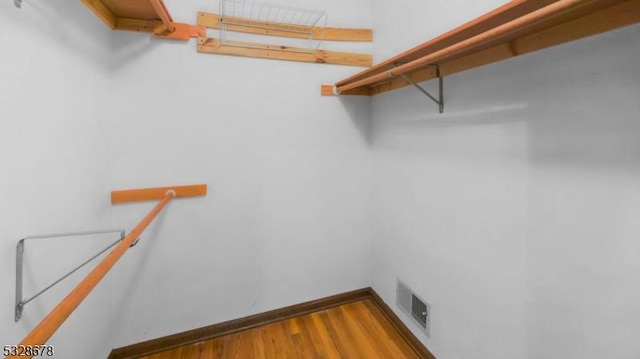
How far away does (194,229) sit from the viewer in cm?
171

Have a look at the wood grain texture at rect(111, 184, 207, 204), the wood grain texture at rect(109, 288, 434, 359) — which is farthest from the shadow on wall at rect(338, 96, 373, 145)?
the wood grain texture at rect(109, 288, 434, 359)

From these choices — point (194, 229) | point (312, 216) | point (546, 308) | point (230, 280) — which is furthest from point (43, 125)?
point (546, 308)

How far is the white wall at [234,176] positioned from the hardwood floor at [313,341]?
144mm

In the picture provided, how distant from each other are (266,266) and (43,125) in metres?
1.37

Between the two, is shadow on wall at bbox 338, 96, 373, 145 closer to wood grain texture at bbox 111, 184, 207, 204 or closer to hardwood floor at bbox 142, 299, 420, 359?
wood grain texture at bbox 111, 184, 207, 204

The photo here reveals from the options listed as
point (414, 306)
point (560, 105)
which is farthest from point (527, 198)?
point (414, 306)

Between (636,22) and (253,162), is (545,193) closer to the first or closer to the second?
(636,22)

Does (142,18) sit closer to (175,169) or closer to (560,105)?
(175,169)

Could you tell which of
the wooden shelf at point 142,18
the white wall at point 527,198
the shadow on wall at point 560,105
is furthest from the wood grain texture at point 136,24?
the shadow on wall at point 560,105

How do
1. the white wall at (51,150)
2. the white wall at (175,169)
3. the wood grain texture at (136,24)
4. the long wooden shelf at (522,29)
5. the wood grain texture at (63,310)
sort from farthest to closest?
the wood grain texture at (136,24) < the white wall at (175,169) < the white wall at (51,150) < the long wooden shelf at (522,29) < the wood grain texture at (63,310)

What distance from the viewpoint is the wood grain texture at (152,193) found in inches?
60.3

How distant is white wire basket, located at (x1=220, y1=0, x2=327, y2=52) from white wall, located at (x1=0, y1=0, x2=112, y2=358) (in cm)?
69

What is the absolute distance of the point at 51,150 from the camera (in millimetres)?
995

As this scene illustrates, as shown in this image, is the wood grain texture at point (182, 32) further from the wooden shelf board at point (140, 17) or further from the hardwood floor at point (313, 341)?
the hardwood floor at point (313, 341)
